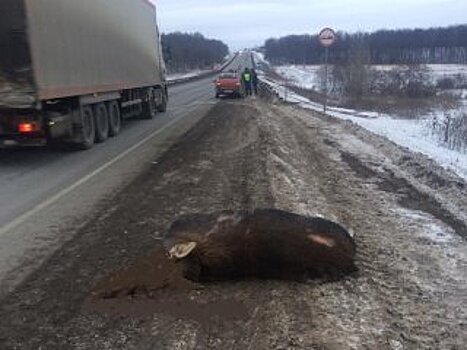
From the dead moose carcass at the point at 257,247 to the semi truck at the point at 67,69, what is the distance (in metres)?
7.89

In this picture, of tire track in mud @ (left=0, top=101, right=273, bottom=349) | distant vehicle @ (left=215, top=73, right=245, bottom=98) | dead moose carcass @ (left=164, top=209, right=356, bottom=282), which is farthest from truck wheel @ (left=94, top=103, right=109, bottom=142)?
distant vehicle @ (left=215, top=73, right=245, bottom=98)

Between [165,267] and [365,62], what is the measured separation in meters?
47.1

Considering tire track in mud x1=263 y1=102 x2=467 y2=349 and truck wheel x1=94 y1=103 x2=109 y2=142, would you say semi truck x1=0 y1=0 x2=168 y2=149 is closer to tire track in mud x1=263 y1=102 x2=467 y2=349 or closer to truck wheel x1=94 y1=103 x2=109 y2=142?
truck wheel x1=94 y1=103 x2=109 y2=142

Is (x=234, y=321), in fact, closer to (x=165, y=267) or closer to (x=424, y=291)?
(x=165, y=267)

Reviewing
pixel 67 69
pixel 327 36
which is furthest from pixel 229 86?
pixel 67 69

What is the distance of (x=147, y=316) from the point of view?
17.4ft

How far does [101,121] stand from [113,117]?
1.24 meters

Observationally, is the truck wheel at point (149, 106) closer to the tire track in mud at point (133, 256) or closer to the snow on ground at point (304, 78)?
the tire track in mud at point (133, 256)

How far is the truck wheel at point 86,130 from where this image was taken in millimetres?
15750

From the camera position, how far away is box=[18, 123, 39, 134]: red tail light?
13633mm

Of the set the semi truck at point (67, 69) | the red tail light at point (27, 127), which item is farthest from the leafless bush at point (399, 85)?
the red tail light at point (27, 127)

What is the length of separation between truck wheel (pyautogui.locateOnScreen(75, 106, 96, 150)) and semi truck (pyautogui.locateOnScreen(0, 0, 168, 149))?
0.02 m

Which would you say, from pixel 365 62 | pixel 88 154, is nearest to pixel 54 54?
pixel 88 154

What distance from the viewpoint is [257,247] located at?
598cm
